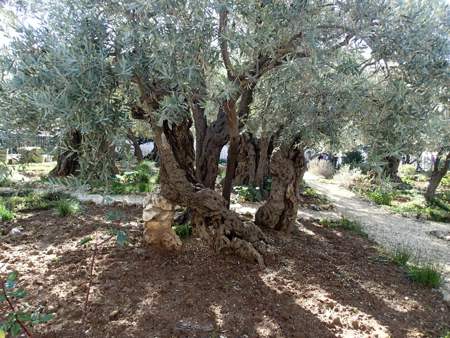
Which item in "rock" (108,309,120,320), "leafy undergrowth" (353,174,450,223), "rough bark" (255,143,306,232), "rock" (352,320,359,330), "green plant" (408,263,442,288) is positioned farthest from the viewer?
"leafy undergrowth" (353,174,450,223)

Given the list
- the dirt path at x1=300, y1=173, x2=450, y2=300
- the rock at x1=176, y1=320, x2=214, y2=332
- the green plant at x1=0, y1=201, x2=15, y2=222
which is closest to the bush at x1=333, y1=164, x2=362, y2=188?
the dirt path at x1=300, y1=173, x2=450, y2=300

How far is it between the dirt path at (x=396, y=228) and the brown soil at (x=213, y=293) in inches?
49.2

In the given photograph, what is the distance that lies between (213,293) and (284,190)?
8.27ft

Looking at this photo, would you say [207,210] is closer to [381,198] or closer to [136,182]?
[136,182]

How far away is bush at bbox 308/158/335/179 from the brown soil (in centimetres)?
1243

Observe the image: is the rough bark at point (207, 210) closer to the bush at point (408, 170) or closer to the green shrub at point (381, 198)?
the green shrub at point (381, 198)

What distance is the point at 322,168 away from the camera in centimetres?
1698

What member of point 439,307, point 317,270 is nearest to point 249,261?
point 317,270

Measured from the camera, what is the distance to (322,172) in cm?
1694

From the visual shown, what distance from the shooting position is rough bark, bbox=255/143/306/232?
5340mm

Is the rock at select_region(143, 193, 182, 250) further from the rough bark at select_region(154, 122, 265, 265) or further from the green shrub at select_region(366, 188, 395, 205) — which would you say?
the green shrub at select_region(366, 188, 395, 205)

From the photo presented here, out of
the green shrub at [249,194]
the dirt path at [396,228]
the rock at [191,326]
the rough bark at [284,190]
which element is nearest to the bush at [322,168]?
the dirt path at [396,228]

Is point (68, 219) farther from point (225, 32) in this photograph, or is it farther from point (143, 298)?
point (225, 32)

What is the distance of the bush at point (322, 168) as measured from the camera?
1675 centimetres
